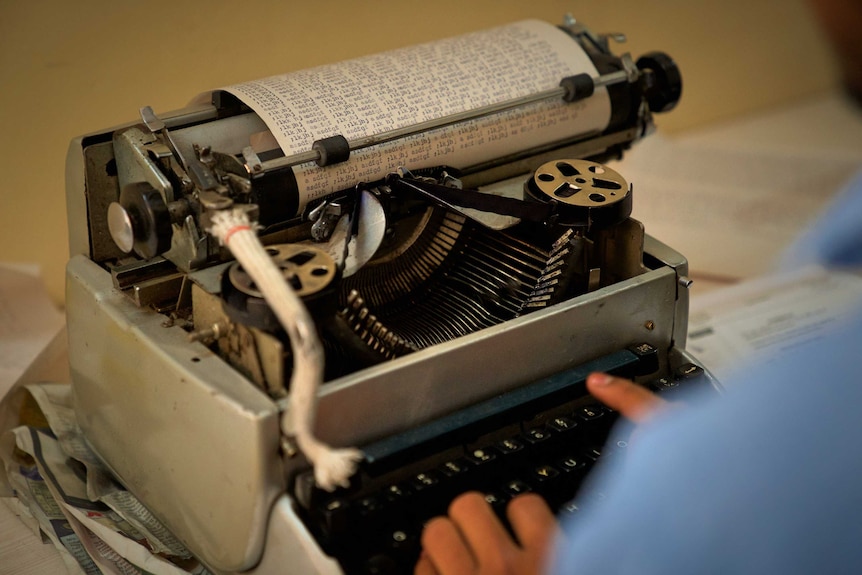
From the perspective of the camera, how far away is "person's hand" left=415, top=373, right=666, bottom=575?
106 centimetres

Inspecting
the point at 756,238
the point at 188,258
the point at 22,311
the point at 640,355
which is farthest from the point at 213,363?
the point at 756,238

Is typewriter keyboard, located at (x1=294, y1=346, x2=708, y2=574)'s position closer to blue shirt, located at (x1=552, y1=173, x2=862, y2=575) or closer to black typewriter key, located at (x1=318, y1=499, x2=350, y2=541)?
black typewriter key, located at (x1=318, y1=499, x2=350, y2=541)

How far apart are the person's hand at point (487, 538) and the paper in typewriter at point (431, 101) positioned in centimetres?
47

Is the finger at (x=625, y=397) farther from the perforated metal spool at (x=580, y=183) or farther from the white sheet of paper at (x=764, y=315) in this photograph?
the white sheet of paper at (x=764, y=315)

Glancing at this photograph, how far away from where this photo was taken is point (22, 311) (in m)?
1.92

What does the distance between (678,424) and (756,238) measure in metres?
1.60

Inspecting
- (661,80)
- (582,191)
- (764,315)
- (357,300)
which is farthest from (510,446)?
(764,315)

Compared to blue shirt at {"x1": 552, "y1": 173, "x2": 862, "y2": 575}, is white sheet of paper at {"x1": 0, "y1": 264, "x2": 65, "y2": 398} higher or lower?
lower

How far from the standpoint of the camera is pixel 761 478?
32.5 inches

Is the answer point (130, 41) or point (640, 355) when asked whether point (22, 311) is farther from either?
point (640, 355)

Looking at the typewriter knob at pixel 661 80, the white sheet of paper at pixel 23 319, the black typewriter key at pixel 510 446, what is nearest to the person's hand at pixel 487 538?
the black typewriter key at pixel 510 446

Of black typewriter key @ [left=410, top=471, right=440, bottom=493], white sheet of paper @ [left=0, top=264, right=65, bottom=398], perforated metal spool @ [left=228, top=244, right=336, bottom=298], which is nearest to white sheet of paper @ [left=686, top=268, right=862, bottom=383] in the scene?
black typewriter key @ [left=410, top=471, right=440, bottom=493]

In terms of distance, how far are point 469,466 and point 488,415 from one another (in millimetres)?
75

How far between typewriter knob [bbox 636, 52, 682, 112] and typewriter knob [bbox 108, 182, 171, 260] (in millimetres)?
837
